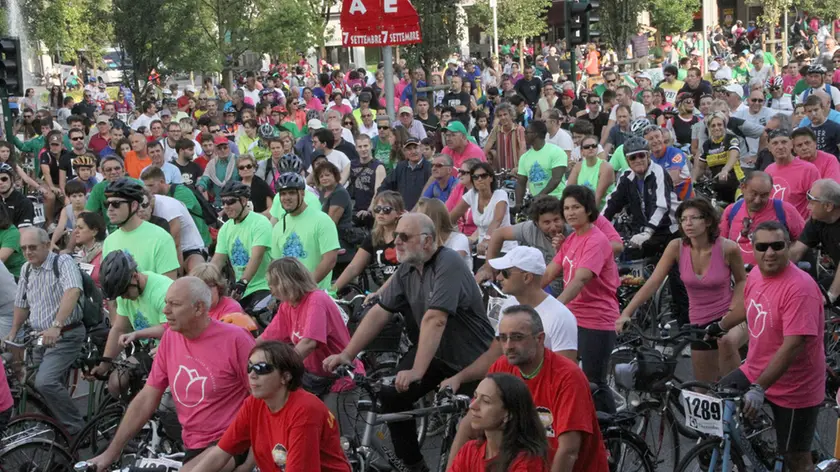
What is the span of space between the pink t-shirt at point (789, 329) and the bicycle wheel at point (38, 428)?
4.34 metres

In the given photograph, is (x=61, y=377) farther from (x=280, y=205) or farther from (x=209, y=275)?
(x=280, y=205)

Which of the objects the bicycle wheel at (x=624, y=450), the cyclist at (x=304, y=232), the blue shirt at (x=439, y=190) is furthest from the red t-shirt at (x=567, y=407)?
the blue shirt at (x=439, y=190)

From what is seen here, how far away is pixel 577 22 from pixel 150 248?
1356 centimetres

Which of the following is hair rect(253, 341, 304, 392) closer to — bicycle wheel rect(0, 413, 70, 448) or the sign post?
bicycle wheel rect(0, 413, 70, 448)

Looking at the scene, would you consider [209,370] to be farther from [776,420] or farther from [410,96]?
[410,96]

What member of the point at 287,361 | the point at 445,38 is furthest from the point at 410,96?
the point at 287,361

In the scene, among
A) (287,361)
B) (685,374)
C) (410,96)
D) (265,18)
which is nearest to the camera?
(287,361)

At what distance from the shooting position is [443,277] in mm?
6852

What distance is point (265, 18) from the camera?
34844mm

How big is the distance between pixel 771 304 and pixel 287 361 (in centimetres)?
264

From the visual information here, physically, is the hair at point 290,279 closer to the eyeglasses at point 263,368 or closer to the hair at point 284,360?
the hair at point 284,360

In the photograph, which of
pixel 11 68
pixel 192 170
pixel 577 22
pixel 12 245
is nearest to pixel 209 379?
pixel 12 245

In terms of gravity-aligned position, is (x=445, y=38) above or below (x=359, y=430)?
above

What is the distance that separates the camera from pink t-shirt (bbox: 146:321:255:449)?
6379 millimetres
